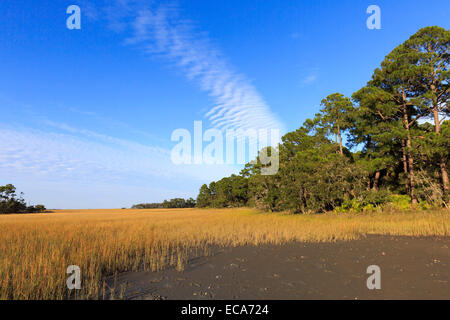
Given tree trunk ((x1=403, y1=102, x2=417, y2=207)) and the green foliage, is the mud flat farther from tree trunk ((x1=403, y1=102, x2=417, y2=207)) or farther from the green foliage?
tree trunk ((x1=403, y1=102, x2=417, y2=207))

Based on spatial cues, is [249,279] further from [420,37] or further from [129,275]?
[420,37]

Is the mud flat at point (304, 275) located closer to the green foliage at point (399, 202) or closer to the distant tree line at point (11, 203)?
the green foliage at point (399, 202)

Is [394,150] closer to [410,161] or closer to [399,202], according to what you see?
[410,161]

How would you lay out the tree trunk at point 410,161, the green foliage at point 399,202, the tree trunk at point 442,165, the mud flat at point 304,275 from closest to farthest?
1. the mud flat at point 304,275
2. the tree trunk at point 442,165
3. the tree trunk at point 410,161
4. the green foliage at point 399,202

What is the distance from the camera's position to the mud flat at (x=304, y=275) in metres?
4.57

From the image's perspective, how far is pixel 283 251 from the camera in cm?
826

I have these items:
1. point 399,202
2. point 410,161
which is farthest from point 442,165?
point 399,202

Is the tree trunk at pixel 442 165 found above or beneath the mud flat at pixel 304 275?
above

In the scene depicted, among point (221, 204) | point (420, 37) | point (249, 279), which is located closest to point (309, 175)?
point (420, 37)

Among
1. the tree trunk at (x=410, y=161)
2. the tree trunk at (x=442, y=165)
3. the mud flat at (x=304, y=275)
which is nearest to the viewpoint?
the mud flat at (x=304, y=275)

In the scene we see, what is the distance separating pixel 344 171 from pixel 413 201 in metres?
6.14

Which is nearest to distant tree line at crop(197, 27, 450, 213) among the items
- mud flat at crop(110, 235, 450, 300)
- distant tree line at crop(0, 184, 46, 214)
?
mud flat at crop(110, 235, 450, 300)

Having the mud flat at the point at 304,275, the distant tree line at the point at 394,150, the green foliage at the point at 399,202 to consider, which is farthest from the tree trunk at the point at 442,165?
the mud flat at the point at 304,275

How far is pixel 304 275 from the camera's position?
564cm
